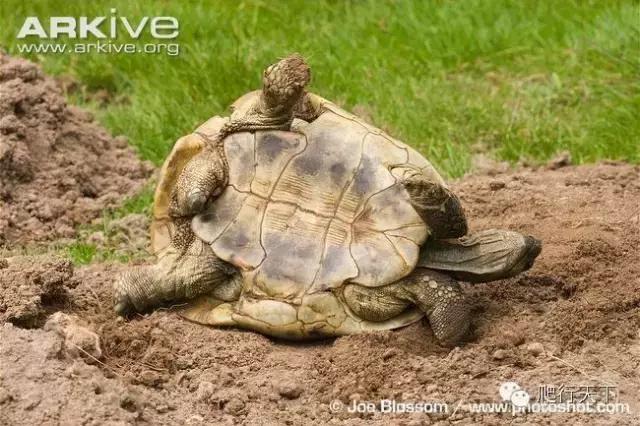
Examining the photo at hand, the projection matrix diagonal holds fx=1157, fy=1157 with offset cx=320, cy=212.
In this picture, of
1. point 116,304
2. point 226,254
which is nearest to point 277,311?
point 226,254

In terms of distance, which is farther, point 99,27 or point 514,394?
point 99,27

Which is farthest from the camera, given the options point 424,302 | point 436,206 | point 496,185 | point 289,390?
point 496,185

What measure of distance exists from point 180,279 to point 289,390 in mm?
649

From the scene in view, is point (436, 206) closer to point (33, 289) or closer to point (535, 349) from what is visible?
point (535, 349)

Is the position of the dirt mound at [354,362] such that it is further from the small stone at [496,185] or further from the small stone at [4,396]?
the small stone at [496,185]

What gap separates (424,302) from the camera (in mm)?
3742

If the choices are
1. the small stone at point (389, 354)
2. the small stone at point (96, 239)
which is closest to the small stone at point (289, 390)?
the small stone at point (389, 354)

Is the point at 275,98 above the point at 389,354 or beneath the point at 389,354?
above

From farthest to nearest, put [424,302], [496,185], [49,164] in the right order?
[49,164]
[496,185]
[424,302]

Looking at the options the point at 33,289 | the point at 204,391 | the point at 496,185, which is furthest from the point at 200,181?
the point at 496,185

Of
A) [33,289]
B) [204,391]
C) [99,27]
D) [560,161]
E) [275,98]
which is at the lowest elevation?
[560,161]

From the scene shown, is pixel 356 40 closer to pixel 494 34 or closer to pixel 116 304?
pixel 494 34

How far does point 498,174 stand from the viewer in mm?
5371

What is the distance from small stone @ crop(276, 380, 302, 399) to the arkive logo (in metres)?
3.76
